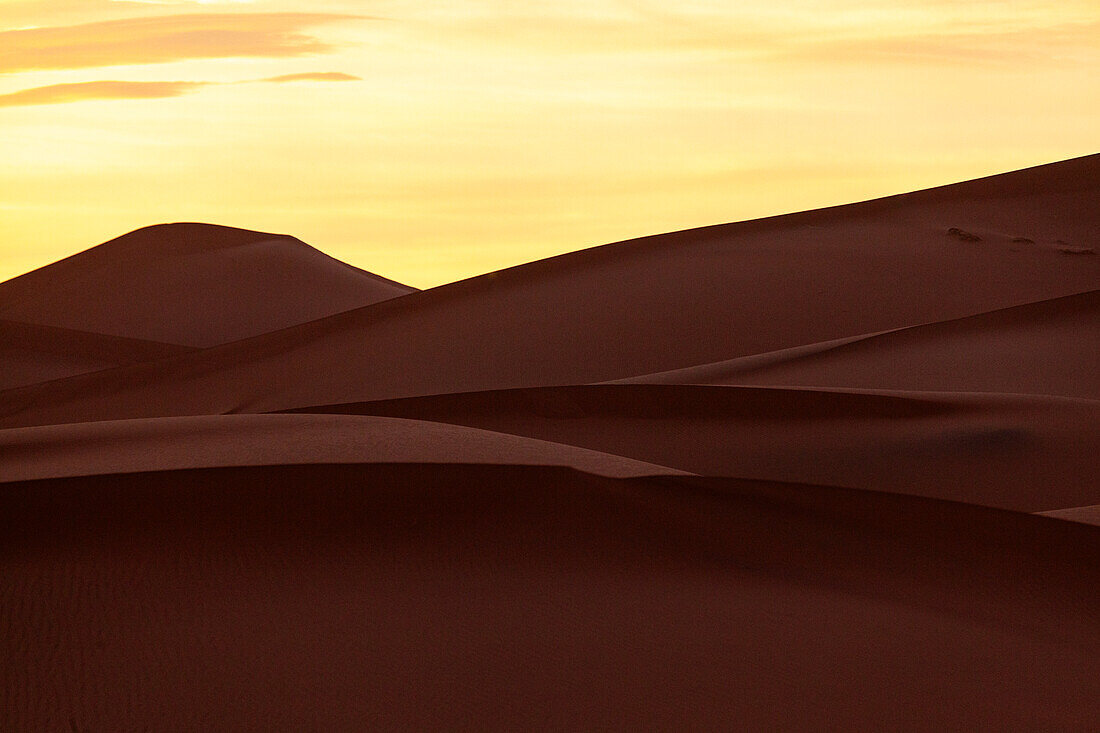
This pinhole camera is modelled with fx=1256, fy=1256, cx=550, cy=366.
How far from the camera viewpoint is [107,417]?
10.2 metres

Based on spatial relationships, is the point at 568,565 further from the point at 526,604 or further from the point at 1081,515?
the point at 1081,515

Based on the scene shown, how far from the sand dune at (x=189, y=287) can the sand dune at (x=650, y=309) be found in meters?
7.65

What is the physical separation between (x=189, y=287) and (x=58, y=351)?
15.0ft

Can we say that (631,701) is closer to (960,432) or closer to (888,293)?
(960,432)

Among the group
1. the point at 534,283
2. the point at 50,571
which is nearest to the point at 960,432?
the point at 50,571

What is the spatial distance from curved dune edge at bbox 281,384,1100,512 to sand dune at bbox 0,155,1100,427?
9.48 ft

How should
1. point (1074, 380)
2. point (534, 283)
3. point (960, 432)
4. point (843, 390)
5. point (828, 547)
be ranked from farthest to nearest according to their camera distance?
point (534, 283) → point (1074, 380) → point (843, 390) → point (960, 432) → point (828, 547)

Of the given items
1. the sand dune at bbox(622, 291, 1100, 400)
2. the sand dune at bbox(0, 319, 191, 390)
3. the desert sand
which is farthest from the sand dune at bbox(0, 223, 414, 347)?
the desert sand

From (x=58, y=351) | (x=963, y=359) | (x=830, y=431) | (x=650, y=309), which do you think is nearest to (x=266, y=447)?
(x=830, y=431)

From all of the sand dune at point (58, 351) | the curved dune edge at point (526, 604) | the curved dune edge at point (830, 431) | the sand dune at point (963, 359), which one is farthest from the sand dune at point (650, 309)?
the curved dune edge at point (526, 604)

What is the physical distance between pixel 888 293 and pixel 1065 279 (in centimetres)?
174

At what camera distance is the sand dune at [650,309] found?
10.7m

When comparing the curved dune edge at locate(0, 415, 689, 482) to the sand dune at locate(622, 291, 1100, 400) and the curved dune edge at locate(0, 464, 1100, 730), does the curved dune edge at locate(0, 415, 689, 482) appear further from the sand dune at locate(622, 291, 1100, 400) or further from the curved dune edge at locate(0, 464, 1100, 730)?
the sand dune at locate(622, 291, 1100, 400)

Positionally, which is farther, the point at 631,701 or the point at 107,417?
the point at 107,417
